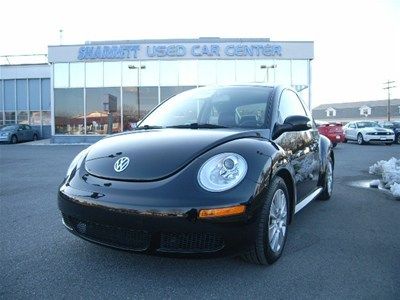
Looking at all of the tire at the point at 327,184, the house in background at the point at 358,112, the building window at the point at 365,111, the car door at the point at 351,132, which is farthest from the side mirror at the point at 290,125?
the building window at the point at 365,111

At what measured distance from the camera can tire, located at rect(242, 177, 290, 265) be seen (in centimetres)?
274

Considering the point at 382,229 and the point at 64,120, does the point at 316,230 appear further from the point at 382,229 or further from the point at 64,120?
the point at 64,120

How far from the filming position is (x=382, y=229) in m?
4.02

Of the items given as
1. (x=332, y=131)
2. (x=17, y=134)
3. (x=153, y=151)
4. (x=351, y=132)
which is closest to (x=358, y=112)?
(x=351, y=132)

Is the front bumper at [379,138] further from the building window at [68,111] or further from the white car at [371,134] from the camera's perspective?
the building window at [68,111]

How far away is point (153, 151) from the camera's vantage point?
2836mm

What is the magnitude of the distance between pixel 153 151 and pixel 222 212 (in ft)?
2.44

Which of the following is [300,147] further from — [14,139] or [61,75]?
[14,139]

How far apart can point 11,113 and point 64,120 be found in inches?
438

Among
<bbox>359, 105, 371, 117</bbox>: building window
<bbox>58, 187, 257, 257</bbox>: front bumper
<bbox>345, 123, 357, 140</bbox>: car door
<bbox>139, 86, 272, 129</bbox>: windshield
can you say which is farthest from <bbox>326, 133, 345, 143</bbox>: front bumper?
<bbox>359, 105, 371, 117</bbox>: building window

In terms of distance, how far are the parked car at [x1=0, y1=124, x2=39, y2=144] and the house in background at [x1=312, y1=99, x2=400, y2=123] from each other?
185 feet

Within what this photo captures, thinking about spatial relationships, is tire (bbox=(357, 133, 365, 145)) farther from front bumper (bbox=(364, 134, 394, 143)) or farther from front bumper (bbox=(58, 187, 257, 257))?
front bumper (bbox=(58, 187, 257, 257))

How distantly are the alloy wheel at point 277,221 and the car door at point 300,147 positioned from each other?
404 mm

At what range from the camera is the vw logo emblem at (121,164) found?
9.00ft
